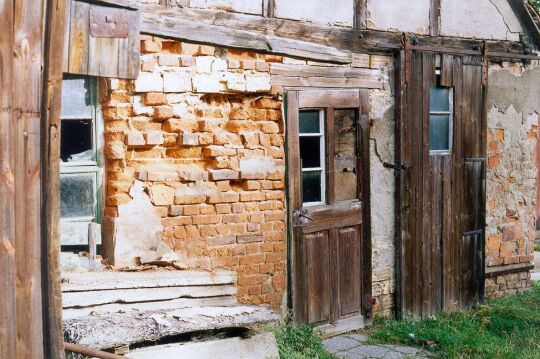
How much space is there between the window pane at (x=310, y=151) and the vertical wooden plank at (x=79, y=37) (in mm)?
3823

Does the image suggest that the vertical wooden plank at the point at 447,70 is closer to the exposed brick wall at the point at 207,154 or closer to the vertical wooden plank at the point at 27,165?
the exposed brick wall at the point at 207,154

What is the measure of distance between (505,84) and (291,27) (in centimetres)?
321

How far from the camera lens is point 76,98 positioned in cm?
519

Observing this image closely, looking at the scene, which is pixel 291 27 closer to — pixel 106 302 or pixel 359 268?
pixel 359 268

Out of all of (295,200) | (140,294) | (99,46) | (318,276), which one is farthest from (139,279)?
(99,46)

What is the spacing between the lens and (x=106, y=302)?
Answer: 456cm

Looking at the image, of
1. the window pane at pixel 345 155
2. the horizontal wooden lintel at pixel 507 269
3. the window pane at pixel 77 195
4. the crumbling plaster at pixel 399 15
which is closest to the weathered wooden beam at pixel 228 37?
the window pane at pixel 345 155

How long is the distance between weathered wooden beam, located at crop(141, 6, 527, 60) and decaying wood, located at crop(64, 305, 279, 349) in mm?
2101

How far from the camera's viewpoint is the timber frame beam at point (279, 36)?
5438 mm

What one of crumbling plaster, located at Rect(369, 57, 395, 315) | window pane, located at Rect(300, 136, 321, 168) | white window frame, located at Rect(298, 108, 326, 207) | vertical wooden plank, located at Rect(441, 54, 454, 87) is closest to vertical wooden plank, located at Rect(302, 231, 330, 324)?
white window frame, located at Rect(298, 108, 326, 207)

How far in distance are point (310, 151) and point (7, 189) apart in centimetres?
416

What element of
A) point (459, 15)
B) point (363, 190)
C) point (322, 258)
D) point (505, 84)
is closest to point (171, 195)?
point (322, 258)

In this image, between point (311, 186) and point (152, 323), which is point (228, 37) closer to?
point (311, 186)

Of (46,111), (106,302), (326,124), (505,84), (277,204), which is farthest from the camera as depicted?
(505,84)
